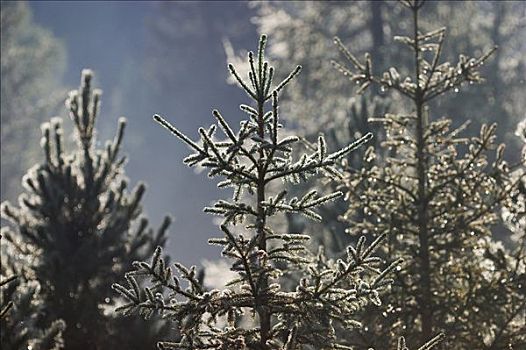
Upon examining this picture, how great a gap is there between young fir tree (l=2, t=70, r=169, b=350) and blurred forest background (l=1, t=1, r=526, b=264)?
140 inches

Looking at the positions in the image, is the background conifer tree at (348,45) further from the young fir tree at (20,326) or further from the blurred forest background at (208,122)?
the young fir tree at (20,326)

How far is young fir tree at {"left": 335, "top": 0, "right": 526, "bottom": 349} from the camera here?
6.81 metres

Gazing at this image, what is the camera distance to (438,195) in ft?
23.8

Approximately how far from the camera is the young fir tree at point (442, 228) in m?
6.81

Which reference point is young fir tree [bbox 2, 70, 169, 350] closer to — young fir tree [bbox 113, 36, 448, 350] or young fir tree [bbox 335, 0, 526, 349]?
young fir tree [bbox 335, 0, 526, 349]

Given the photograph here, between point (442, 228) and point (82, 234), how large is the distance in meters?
3.30

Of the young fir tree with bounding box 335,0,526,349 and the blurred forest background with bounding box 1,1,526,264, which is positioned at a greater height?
the blurred forest background with bounding box 1,1,526,264

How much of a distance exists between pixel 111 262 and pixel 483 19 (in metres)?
19.2

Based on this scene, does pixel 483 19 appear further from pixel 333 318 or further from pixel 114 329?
pixel 333 318

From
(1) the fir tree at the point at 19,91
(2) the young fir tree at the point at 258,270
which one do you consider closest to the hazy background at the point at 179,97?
(1) the fir tree at the point at 19,91

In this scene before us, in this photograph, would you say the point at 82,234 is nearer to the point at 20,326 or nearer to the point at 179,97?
the point at 20,326

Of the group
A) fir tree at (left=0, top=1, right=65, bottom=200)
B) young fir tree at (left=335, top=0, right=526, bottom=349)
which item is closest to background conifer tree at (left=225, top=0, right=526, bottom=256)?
young fir tree at (left=335, top=0, right=526, bottom=349)

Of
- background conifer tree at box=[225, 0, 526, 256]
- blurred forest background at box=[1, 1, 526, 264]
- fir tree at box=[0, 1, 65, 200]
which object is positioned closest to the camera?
background conifer tree at box=[225, 0, 526, 256]

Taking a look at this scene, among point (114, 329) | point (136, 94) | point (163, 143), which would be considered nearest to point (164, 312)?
point (114, 329)
